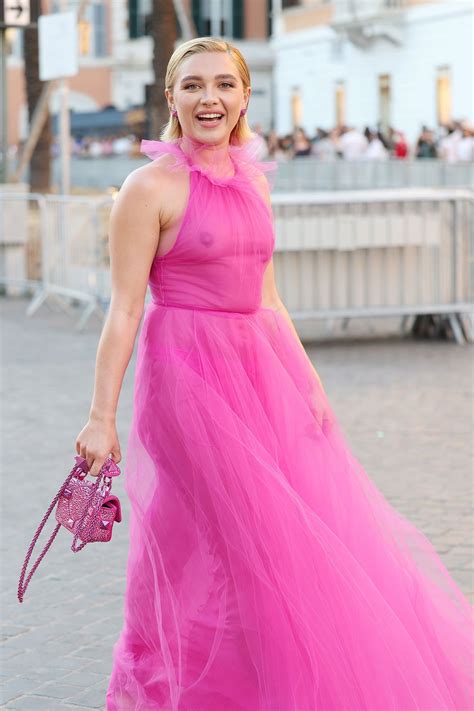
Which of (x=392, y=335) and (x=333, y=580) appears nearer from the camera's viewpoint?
(x=333, y=580)

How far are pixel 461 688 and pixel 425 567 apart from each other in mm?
420

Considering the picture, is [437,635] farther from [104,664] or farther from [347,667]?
[104,664]

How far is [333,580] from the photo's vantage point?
143 inches

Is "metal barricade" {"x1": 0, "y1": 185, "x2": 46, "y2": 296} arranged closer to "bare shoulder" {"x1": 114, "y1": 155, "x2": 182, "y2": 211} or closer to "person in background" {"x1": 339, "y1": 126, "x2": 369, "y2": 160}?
"person in background" {"x1": 339, "y1": 126, "x2": 369, "y2": 160}

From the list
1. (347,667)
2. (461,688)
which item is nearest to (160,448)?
(347,667)

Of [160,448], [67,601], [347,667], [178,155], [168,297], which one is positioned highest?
[178,155]

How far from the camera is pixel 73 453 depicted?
8.05 meters

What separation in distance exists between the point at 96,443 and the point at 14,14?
47.9 feet

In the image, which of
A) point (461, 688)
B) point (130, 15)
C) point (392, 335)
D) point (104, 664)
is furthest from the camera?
point (130, 15)

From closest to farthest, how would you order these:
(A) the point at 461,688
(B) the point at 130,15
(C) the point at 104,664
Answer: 1. (A) the point at 461,688
2. (C) the point at 104,664
3. (B) the point at 130,15

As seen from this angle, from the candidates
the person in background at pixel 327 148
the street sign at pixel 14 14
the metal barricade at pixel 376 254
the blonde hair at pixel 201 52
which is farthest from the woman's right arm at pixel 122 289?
the person in background at pixel 327 148

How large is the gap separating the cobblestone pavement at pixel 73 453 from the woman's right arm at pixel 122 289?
1.04 metres

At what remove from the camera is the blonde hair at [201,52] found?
370cm

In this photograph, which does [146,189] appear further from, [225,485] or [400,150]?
[400,150]
